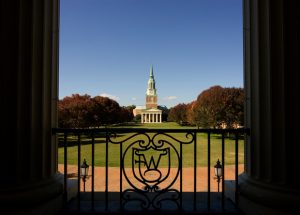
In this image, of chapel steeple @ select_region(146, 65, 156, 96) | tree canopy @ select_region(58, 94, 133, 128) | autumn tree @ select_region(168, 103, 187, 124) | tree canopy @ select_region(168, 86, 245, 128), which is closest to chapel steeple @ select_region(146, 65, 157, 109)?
chapel steeple @ select_region(146, 65, 156, 96)

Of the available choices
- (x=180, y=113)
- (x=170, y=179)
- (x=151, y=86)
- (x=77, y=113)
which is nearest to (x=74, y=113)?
(x=77, y=113)

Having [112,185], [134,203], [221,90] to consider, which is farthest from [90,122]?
[134,203]
